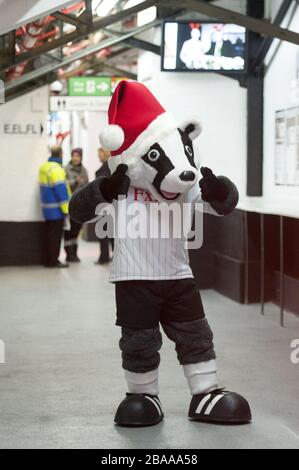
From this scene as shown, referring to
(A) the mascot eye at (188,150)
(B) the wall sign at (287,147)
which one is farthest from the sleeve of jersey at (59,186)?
(A) the mascot eye at (188,150)

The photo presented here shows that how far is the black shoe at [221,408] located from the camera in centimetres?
464

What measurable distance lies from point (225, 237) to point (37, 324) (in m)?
2.44

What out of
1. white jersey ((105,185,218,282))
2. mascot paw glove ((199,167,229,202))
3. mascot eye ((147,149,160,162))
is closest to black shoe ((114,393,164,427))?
white jersey ((105,185,218,282))

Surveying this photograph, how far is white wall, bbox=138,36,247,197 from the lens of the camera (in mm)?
10539

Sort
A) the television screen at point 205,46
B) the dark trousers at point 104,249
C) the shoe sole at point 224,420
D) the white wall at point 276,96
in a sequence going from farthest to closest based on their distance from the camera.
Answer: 1. the dark trousers at point 104,249
2. the television screen at point 205,46
3. the white wall at point 276,96
4. the shoe sole at point 224,420

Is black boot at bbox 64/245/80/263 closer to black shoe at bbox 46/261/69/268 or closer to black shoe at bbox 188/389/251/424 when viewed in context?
black shoe at bbox 46/261/69/268

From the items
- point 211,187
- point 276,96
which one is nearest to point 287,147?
point 276,96

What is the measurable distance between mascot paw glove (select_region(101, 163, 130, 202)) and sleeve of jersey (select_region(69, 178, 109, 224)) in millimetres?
35

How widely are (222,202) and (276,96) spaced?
5408 mm

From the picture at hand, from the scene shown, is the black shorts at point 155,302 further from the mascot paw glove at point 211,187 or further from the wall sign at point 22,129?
the wall sign at point 22,129

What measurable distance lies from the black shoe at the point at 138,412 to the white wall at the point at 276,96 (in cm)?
478

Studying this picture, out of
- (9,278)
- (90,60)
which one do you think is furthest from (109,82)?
(9,278)

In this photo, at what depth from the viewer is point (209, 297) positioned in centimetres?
943

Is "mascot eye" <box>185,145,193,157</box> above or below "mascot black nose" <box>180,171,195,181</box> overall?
above
